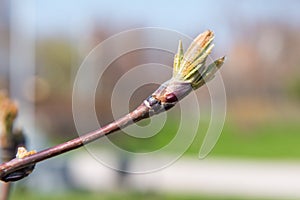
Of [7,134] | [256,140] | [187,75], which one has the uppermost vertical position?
[187,75]

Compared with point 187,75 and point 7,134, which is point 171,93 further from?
point 7,134

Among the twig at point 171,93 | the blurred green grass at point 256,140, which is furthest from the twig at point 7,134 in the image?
the blurred green grass at point 256,140

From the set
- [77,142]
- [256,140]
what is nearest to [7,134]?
[77,142]

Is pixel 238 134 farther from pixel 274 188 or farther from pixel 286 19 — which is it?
pixel 274 188

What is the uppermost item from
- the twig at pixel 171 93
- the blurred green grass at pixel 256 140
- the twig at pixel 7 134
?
the twig at pixel 171 93

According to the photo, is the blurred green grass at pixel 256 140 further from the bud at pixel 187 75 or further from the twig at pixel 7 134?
the bud at pixel 187 75

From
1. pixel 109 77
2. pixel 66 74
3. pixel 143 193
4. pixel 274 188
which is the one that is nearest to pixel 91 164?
pixel 109 77

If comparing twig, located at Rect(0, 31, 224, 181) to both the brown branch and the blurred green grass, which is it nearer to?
the brown branch

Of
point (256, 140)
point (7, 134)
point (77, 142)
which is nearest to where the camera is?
point (77, 142)

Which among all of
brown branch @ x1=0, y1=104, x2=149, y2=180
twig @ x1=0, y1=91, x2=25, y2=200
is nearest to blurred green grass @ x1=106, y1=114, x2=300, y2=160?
twig @ x1=0, y1=91, x2=25, y2=200
